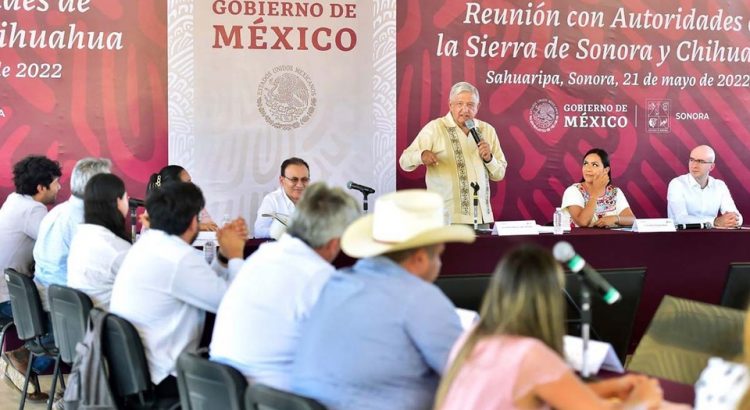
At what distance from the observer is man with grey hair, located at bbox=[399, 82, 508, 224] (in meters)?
5.66

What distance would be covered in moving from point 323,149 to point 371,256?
376cm

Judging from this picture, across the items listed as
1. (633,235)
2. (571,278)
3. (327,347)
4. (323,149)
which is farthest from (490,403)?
(323,149)

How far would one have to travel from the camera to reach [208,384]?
242 cm

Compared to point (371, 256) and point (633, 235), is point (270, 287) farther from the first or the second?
point (633, 235)

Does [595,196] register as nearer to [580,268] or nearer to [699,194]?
[699,194]

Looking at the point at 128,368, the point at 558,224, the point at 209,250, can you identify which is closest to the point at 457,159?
the point at 558,224

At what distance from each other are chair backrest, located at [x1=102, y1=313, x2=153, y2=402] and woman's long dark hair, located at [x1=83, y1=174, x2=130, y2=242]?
83cm

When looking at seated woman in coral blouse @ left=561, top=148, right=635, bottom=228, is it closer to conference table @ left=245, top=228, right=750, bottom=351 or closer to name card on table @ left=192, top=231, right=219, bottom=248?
conference table @ left=245, top=228, right=750, bottom=351

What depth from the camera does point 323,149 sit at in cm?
602

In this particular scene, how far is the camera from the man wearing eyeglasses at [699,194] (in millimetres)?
6070

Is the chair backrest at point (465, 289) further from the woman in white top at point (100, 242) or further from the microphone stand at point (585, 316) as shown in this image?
the woman in white top at point (100, 242)

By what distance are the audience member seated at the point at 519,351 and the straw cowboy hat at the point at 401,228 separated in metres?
0.42

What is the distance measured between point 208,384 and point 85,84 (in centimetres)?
373

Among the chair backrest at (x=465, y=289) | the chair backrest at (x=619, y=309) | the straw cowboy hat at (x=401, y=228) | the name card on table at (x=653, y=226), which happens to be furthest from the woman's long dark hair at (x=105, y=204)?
the name card on table at (x=653, y=226)
